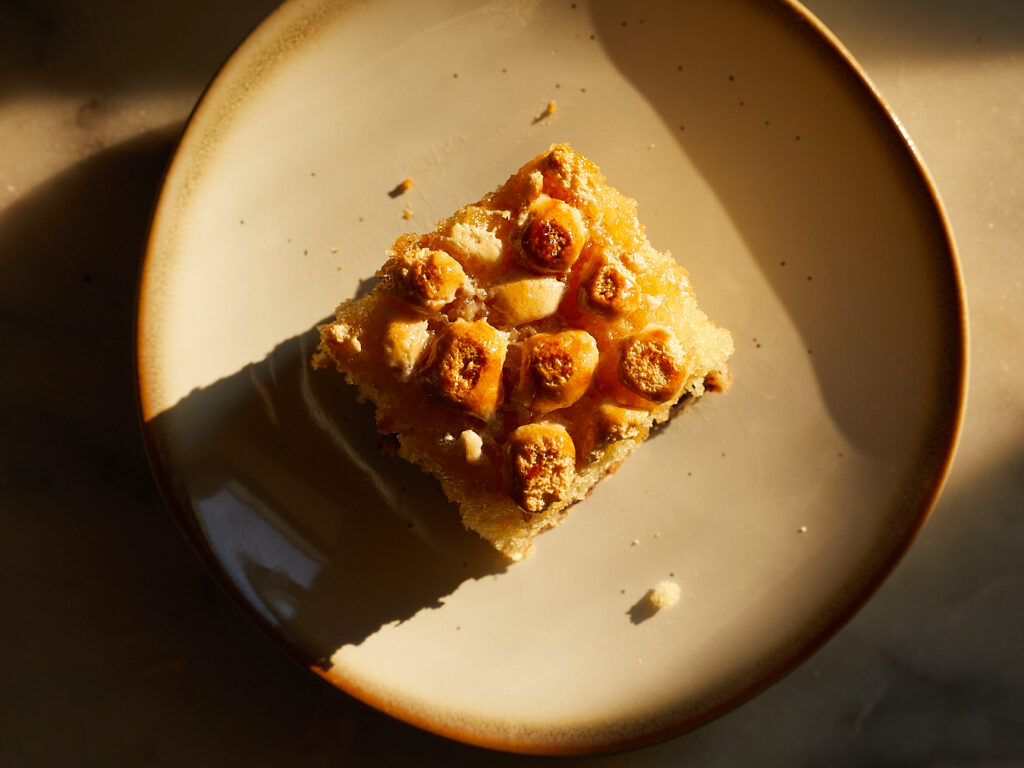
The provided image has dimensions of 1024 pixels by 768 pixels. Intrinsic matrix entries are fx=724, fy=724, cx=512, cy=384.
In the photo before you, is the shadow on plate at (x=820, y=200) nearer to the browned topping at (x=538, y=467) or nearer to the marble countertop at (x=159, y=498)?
the marble countertop at (x=159, y=498)

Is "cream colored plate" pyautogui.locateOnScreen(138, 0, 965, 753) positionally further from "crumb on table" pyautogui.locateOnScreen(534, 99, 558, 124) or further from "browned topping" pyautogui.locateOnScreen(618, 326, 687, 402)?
"browned topping" pyautogui.locateOnScreen(618, 326, 687, 402)

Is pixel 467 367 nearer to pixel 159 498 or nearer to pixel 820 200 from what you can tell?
pixel 820 200

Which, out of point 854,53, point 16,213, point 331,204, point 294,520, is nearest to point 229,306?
point 331,204

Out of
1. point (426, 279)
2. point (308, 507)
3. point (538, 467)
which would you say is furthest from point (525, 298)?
point (308, 507)

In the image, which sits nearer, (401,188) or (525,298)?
(525,298)

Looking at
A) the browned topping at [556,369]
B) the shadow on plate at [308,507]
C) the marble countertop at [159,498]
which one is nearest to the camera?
the browned topping at [556,369]

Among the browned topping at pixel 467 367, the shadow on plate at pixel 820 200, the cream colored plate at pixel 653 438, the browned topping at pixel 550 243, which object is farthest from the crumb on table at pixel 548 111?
the browned topping at pixel 467 367

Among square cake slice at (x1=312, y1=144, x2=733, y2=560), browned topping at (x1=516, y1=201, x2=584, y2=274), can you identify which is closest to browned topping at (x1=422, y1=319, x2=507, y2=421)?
square cake slice at (x1=312, y1=144, x2=733, y2=560)
